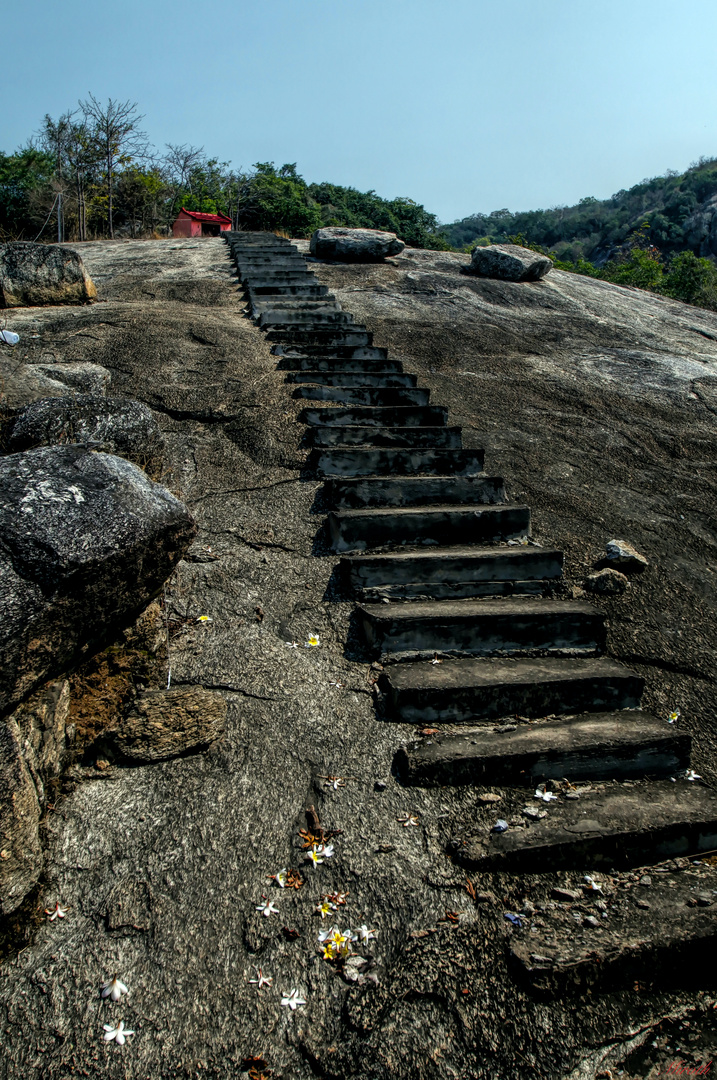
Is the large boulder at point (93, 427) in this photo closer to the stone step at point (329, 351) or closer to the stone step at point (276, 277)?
the stone step at point (329, 351)

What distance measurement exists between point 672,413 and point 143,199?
16.1 meters

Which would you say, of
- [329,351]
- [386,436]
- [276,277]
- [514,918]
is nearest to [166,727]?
[514,918]

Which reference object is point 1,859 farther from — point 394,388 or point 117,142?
point 117,142

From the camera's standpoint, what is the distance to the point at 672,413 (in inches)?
197

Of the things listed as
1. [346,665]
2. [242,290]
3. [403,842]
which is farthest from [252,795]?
[242,290]

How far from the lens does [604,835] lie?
82.6 inches

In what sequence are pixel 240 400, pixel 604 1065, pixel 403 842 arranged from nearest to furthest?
pixel 604 1065 → pixel 403 842 → pixel 240 400

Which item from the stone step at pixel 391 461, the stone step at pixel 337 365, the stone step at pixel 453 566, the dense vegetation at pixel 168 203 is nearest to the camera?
the stone step at pixel 453 566

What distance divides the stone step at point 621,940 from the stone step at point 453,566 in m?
1.37

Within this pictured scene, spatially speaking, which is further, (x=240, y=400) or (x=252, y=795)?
(x=240, y=400)

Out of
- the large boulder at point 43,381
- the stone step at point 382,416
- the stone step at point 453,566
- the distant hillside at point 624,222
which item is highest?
the distant hillside at point 624,222

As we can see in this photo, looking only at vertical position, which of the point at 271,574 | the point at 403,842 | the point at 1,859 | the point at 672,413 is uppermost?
the point at 672,413

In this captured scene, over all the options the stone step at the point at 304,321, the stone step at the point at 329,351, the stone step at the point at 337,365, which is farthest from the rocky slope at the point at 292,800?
the stone step at the point at 304,321

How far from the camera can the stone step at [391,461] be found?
12.2ft
